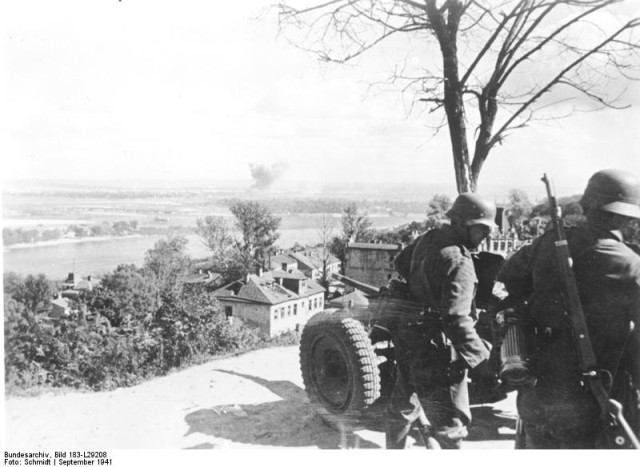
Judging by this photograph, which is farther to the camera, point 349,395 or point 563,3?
point 563,3

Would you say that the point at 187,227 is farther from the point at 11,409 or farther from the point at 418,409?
the point at 418,409

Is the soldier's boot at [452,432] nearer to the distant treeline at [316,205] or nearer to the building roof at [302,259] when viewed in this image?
the distant treeline at [316,205]

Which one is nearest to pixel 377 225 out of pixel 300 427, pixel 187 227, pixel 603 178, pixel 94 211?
pixel 187 227

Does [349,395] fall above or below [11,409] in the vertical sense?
above

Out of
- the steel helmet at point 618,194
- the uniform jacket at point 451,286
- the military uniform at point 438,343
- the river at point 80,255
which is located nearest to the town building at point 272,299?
the river at point 80,255

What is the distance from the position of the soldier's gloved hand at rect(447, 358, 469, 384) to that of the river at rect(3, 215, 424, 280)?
4.30m

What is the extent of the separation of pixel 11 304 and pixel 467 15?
575 cm

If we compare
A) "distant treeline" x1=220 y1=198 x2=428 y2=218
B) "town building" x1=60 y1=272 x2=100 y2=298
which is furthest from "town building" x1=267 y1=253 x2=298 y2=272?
"town building" x1=60 y1=272 x2=100 y2=298

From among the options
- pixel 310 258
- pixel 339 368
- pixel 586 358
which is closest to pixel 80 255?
pixel 339 368

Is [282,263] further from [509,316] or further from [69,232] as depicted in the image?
[509,316]

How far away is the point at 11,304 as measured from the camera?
4953 millimetres

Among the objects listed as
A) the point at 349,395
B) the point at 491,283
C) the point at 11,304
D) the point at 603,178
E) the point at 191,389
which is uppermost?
the point at 603,178

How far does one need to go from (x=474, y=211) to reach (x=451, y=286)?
0.63 m

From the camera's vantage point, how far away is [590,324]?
3193 mm
